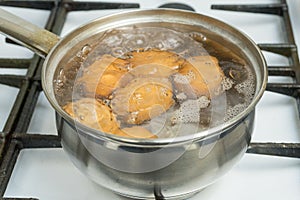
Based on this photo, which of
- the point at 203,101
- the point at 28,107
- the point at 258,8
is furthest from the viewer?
the point at 258,8

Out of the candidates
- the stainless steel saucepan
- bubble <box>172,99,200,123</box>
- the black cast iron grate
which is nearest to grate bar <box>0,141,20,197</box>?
the black cast iron grate

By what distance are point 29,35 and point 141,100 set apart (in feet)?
0.58

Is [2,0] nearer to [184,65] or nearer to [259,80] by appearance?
[184,65]

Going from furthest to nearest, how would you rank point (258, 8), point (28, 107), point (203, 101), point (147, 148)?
point (258, 8)
point (28, 107)
point (203, 101)
point (147, 148)

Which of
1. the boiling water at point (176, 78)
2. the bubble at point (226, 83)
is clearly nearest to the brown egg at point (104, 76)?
the boiling water at point (176, 78)

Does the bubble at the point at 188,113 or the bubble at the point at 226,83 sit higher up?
the bubble at the point at 226,83

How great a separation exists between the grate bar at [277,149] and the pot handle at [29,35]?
29 cm

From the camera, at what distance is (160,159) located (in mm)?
566

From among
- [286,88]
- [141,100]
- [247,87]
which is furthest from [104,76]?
[286,88]

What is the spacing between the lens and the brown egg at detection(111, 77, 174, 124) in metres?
0.63

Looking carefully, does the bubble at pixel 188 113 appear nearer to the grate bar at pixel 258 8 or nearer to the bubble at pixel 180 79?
the bubble at pixel 180 79

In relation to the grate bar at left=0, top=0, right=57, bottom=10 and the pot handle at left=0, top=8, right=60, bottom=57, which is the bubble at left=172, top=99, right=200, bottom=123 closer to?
the pot handle at left=0, top=8, right=60, bottom=57

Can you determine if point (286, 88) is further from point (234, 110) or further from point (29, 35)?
point (29, 35)

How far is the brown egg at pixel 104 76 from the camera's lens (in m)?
0.67
